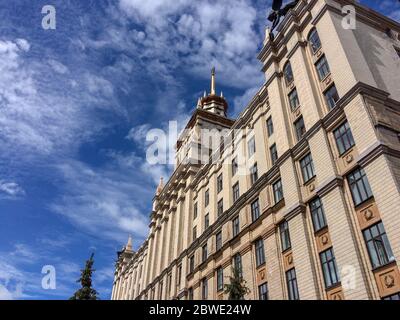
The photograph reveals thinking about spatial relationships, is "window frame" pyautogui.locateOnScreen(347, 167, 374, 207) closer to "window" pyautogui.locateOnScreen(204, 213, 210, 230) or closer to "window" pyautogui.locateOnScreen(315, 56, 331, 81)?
"window" pyautogui.locateOnScreen(315, 56, 331, 81)

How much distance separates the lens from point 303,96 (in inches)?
893

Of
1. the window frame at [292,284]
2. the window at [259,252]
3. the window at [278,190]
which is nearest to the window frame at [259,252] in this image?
the window at [259,252]

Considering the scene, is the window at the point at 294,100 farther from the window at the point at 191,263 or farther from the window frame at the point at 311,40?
the window at the point at 191,263

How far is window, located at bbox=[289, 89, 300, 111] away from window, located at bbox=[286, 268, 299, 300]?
37.5ft

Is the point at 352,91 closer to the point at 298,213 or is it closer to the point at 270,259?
the point at 298,213

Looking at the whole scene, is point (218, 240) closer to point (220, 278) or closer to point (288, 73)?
point (220, 278)

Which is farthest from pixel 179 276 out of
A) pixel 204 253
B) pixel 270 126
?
pixel 270 126

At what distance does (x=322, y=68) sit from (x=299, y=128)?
424cm

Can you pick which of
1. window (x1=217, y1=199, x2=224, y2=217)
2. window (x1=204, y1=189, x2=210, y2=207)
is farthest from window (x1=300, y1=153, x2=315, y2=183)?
window (x1=204, y1=189, x2=210, y2=207)

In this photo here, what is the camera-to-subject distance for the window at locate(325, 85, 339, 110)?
20516mm

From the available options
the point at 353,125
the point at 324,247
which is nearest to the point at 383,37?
the point at 353,125

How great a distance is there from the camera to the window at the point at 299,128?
2273 centimetres

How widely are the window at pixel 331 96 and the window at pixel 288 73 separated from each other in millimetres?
4873
